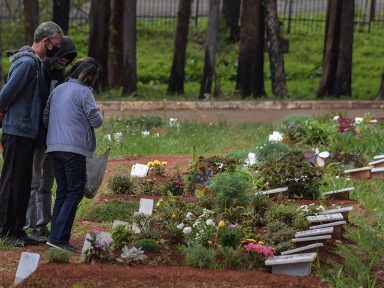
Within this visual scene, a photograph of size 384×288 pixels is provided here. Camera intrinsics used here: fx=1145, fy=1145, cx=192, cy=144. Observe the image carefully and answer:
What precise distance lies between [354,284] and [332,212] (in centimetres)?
241

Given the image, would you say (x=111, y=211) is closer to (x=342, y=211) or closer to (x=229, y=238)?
(x=342, y=211)

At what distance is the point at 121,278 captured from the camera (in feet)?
26.6

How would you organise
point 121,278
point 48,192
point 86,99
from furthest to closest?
point 48,192
point 86,99
point 121,278

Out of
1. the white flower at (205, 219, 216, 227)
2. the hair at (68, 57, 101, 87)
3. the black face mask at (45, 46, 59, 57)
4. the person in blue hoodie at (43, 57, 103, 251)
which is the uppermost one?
the black face mask at (45, 46, 59, 57)

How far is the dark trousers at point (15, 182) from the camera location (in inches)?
390

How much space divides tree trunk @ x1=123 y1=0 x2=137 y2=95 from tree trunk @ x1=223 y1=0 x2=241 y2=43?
960 cm

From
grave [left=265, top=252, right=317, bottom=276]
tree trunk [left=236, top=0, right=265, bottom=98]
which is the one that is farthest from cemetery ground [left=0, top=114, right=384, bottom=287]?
tree trunk [left=236, top=0, right=265, bottom=98]

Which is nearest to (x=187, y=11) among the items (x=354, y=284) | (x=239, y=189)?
(x=239, y=189)

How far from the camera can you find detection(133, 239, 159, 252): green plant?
9.03 meters

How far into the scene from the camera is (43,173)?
10.4 metres

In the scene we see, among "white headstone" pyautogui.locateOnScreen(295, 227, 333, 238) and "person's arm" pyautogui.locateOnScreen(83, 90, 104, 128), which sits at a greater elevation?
"person's arm" pyautogui.locateOnScreen(83, 90, 104, 128)

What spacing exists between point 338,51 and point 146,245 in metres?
21.8

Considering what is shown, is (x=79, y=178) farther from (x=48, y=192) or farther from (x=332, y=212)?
(x=332, y=212)

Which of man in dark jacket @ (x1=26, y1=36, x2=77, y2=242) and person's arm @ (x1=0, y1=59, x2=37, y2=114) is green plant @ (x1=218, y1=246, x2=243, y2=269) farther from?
person's arm @ (x1=0, y1=59, x2=37, y2=114)
